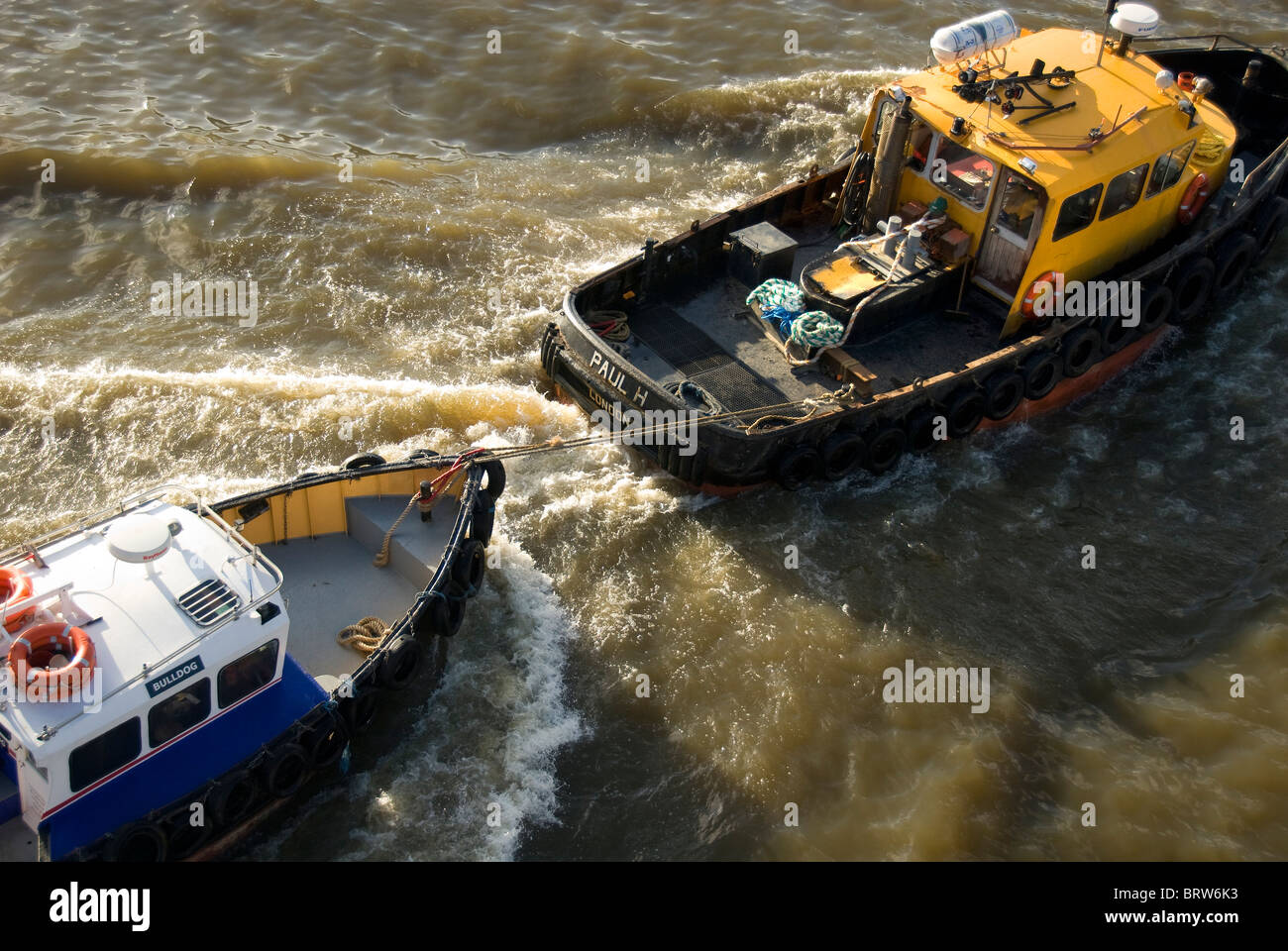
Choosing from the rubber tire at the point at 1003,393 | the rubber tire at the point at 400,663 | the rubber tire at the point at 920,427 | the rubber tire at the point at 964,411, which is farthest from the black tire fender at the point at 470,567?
the rubber tire at the point at 1003,393

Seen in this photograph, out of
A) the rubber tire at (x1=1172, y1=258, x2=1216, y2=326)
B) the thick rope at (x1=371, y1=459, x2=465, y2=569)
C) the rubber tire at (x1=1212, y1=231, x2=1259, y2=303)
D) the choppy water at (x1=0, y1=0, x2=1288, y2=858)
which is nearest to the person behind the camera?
the choppy water at (x1=0, y1=0, x2=1288, y2=858)

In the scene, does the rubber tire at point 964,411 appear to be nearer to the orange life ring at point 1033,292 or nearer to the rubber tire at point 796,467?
the orange life ring at point 1033,292

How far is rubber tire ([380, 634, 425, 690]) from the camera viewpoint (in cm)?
1095

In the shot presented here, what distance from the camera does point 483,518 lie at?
12.2 metres

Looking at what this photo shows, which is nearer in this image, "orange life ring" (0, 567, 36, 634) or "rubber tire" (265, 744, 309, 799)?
"orange life ring" (0, 567, 36, 634)

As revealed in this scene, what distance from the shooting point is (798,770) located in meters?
11.4

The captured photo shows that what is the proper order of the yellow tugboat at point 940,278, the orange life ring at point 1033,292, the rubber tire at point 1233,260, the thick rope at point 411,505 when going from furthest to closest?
1. the rubber tire at point 1233,260
2. the orange life ring at point 1033,292
3. the yellow tugboat at point 940,278
4. the thick rope at point 411,505

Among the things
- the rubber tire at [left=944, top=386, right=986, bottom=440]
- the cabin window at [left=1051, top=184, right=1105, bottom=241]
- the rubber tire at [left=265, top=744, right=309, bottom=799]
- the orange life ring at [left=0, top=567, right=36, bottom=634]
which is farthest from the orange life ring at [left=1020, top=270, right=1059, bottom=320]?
the orange life ring at [left=0, top=567, right=36, bottom=634]

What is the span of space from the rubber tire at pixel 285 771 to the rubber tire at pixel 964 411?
787 centimetres

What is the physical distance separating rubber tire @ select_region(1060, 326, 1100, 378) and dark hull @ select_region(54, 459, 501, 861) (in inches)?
270

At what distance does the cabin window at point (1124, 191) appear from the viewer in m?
13.7

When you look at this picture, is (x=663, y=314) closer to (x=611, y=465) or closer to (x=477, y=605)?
(x=611, y=465)

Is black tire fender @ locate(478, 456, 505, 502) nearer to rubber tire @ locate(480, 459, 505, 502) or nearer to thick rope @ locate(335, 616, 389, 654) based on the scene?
rubber tire @ locate(480, 459, 505, 502)
